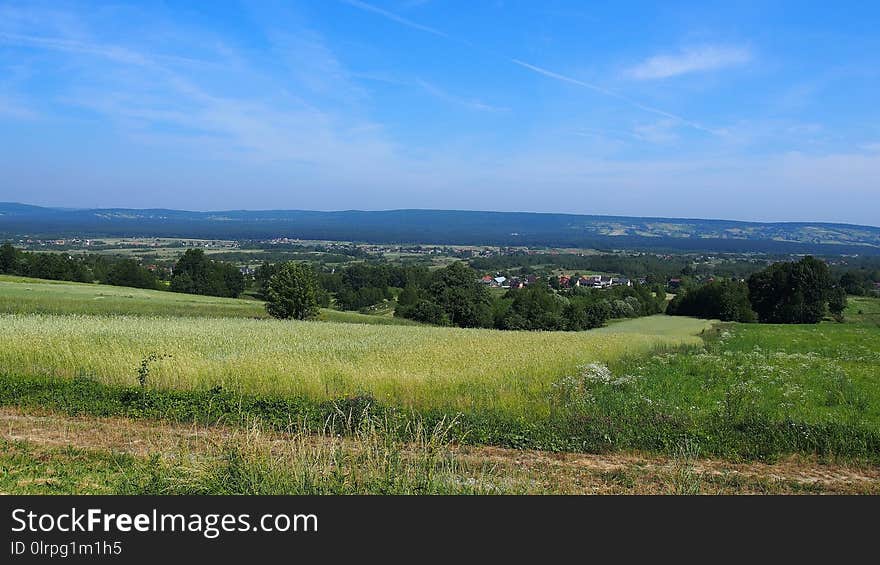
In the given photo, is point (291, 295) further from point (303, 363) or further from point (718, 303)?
point (718, 303)

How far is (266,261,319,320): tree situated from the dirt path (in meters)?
33.1

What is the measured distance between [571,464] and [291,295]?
3731 centimetres

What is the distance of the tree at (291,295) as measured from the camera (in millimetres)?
43469

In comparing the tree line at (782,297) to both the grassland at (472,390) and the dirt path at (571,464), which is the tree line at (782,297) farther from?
the dirt path at (571,464)

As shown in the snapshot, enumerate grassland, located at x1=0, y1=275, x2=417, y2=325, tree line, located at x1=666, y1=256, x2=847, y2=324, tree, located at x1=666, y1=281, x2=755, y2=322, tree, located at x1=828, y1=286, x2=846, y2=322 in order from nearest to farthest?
1. grassland, located at x1=0, y1=275, x2=417, y2=325
2. tree line, located at x1=666, y1=256, x2=847, y2=324
3. tree, located at x1=828, y1=286, x2=846, y2=322
4. tree, located at x1=666, y1=281, x2=755, y2=322

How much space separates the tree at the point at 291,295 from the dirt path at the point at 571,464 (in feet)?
109

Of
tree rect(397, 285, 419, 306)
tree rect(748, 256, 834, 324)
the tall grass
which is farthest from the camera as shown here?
tree rect(397, 285, 419, 306)

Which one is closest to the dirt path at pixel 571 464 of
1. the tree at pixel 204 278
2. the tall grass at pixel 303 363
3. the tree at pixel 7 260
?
the tall grass at pixel 303 363

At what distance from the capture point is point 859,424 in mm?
10539

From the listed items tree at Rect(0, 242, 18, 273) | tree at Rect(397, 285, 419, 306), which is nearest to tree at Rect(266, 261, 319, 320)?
tree at Rect(397, 285, 419, 306)

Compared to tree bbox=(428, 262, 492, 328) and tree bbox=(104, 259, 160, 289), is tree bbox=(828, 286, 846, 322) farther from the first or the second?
tree bbox=(104, 259, 160, 289)

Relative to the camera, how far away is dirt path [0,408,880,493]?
7914mm

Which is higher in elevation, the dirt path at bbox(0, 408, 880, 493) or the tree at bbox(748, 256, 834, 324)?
the dirt path at bbox(0, 408, 880, 493)
